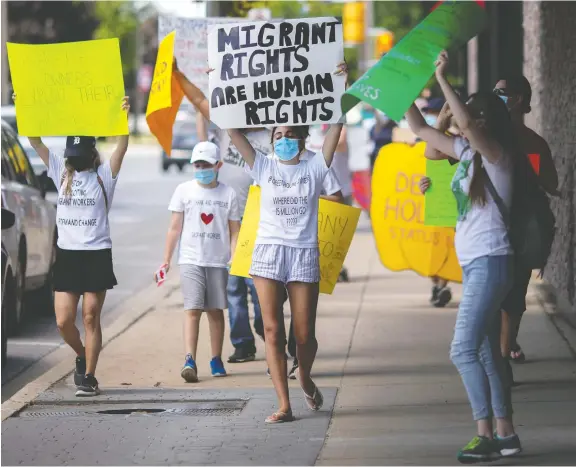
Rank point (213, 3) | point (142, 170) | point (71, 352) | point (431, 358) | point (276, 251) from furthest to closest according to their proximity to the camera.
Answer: point (142, 170), point (213, 3), point (71, 352), point (431, 358), point (276, 251)

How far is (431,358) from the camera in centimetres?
1053

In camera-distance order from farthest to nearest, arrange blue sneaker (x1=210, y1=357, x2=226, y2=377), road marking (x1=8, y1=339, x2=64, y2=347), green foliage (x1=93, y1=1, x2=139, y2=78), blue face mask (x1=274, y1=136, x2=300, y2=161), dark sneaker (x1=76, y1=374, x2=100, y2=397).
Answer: green foliage (x1=93, y1=1, x2=139, y2=78), road marking (x1=8, y1=339, x2=64, y2=347), blue sneaker (x1=210, y1=357, x2=226, y2=377), dark sneaker (x1=76, y1=374, x2=100, y2=397), blue face mask (x1=274, y1=136, x2=300, y2=161)

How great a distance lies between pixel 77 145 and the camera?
30.9ft

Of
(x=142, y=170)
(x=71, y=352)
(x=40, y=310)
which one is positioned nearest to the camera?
(x=71, y=352)

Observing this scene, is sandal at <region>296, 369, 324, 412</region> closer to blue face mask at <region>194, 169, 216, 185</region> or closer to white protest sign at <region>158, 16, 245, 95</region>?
blue face mask at <region>194, 169, 216, 185</region>

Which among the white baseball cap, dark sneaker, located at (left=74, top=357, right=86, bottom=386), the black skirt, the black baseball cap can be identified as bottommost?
dark sneaker, located at (left=74, top=357, right=86, bottom=386)

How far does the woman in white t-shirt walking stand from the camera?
823cm

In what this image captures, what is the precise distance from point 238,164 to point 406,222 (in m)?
2.54

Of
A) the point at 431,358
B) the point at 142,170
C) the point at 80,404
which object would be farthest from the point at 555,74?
the point at 142,170

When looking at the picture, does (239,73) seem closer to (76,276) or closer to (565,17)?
(76,276)

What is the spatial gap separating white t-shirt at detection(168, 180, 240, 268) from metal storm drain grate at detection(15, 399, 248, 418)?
4.15ft

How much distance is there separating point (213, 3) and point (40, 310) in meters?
3.65

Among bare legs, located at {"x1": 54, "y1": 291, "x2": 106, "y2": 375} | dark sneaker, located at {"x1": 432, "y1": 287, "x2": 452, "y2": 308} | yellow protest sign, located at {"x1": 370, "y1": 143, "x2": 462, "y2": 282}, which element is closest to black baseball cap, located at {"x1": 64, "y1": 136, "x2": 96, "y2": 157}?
bare legs, located at {"x1": 54, "y1": 291, "x2": 106, "y2": 375}

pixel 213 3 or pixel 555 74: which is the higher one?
pixel 213 3
